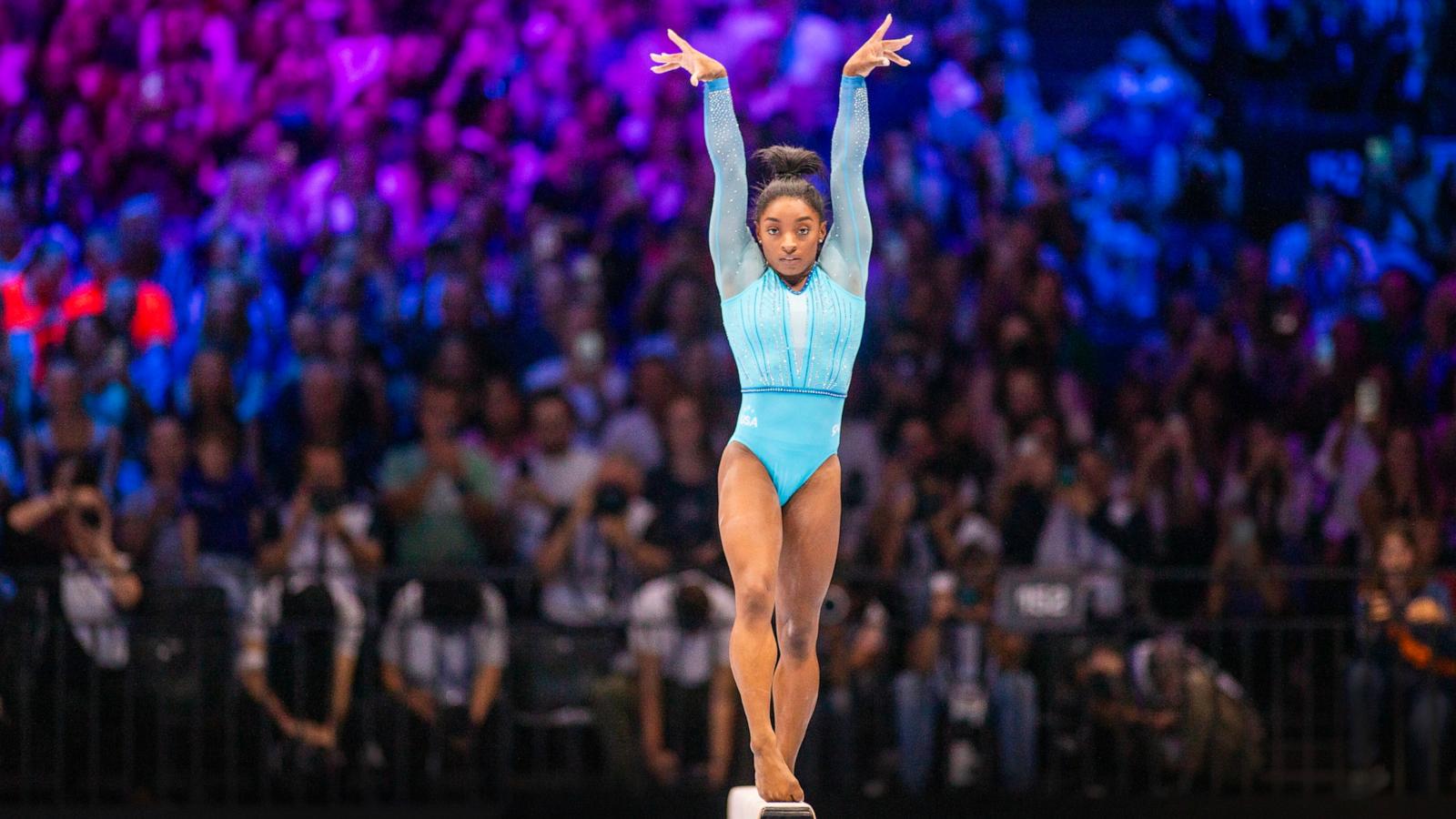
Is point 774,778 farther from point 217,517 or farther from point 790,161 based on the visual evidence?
point 217,517

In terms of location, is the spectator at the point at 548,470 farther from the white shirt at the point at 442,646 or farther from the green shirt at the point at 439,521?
the white shirt at the point at 442,646

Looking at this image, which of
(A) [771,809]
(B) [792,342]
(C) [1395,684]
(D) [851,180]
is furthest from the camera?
(C) [1395,684]

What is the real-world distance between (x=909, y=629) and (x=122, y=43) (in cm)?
570

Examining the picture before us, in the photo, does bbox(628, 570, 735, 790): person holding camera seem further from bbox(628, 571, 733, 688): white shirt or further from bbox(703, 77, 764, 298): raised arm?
bbox(703, 77, 764, 298): raised arm

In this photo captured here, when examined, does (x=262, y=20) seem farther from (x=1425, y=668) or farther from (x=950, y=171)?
(x=1425, y=668)

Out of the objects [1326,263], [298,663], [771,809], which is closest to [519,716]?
[298,663]

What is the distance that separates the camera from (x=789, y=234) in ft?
15.8

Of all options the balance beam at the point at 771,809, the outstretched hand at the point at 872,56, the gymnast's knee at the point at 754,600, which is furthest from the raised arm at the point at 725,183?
the balance beam at the point at 771,809

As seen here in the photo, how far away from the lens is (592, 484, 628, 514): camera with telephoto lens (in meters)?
7.96

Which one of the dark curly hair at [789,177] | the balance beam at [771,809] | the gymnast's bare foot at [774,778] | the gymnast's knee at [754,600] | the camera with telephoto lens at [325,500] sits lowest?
the balance beam at [771,809]

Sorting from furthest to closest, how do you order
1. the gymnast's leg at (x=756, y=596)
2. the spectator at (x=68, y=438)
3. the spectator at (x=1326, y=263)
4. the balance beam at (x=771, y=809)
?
the spectator at (x=1326, y=263) → the spectator at (x=68, y=438) → the gymnast's leg at (x=756, y=596) → the balance beam at (x=771, y=809)

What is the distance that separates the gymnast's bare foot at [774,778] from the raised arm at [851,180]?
4.24ft

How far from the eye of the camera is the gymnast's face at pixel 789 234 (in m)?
4.82

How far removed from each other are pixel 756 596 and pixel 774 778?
46 cm
